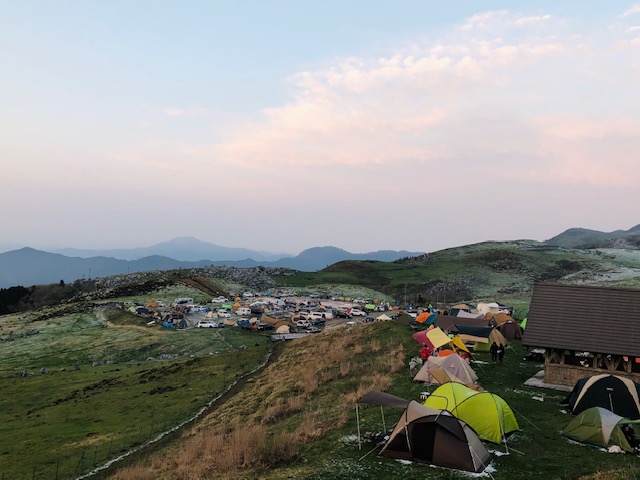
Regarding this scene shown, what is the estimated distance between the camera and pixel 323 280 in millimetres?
169125

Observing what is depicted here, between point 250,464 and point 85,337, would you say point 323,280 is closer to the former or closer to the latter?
point 85,337

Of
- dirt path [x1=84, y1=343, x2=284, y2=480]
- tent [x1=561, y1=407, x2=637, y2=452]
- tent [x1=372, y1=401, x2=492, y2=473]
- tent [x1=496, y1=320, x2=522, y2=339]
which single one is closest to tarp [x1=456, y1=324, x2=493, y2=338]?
tent [x1=496, y1=320, x2=522, y2=339]

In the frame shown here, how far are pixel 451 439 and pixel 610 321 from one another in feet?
61.3

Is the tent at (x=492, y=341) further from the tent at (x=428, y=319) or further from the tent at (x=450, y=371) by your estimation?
the tent at (x=450, y=371)

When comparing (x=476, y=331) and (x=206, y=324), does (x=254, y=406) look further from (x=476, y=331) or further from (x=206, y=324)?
(x=206, y=324)

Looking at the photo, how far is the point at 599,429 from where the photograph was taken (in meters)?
20.3

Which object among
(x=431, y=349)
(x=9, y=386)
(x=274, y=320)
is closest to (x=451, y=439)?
(x=431, y=349)

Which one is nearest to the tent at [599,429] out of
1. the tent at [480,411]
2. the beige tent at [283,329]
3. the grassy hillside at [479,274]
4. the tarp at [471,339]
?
the tent at [480,411]

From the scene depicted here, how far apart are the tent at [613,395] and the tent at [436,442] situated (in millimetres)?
8703

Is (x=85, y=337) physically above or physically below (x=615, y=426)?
below

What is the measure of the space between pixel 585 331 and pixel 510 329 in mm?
21118

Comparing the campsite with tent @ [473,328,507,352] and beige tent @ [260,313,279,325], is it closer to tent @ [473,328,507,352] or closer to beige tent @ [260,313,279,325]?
tent @ [473,328,507,352]

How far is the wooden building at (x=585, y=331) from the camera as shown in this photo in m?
29.4

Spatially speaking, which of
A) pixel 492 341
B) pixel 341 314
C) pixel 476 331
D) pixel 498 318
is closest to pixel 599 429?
pixel 492 341
